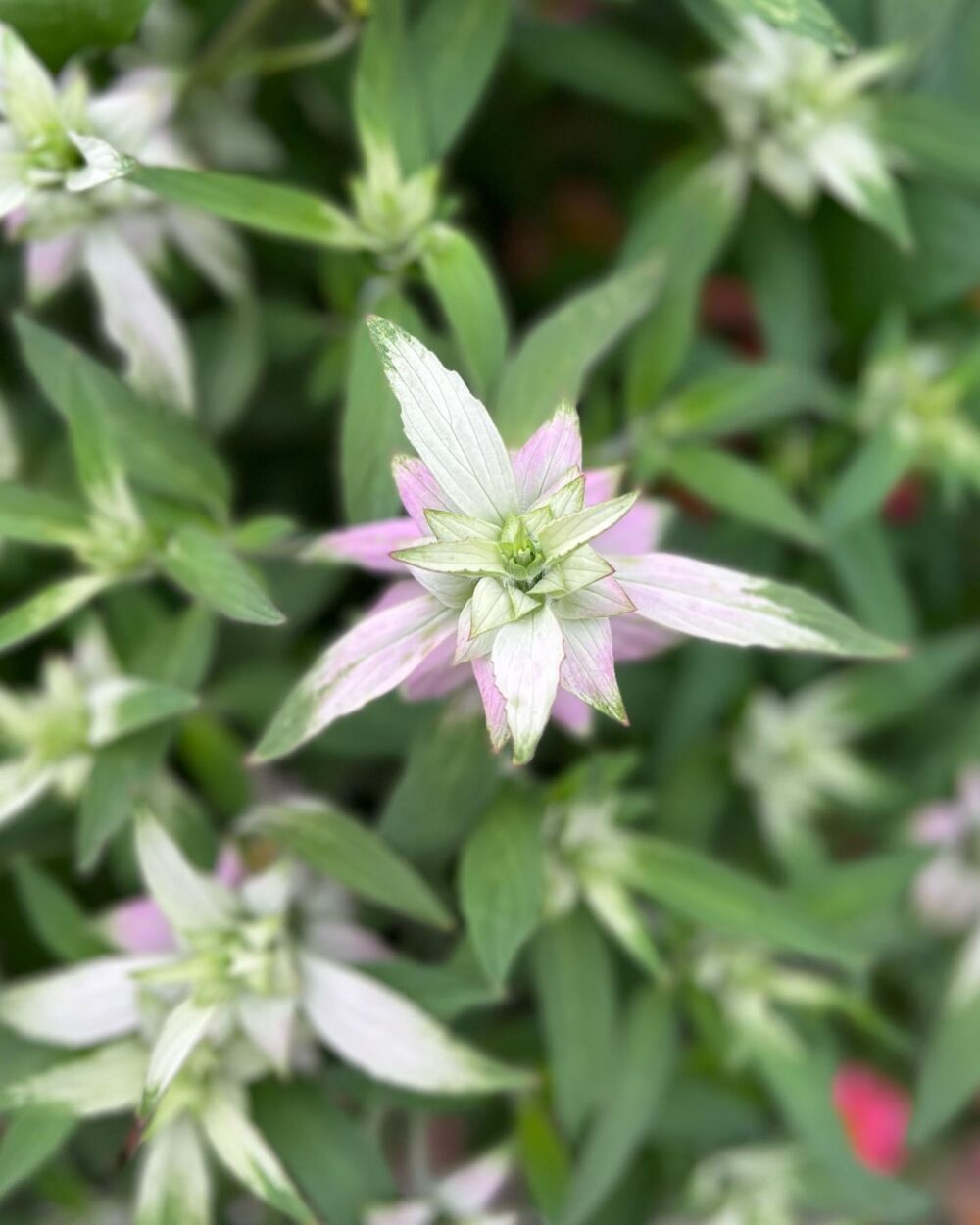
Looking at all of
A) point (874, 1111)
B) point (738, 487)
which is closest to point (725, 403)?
point (738, 487)

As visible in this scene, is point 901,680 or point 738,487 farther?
point 901,680

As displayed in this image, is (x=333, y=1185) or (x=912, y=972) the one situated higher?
(x=333, y=1185)

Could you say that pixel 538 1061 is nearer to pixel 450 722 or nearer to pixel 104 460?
pixel 450 722

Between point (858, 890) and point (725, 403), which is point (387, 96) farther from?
point (858, 890)

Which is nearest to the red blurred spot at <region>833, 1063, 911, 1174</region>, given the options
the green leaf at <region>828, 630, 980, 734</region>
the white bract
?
the green leaf at <region>828, 630, 980, 734</region>

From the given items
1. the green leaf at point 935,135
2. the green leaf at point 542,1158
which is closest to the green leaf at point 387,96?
the green leaf at point 935,135

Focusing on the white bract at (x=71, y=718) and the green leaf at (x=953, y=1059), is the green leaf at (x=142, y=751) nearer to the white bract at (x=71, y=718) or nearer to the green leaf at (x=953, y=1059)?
the white bract at (x=71, y=718)

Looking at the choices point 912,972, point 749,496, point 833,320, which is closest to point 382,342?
point 749,496
